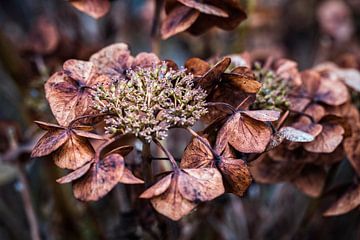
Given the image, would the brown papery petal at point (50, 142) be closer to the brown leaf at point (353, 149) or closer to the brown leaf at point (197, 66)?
the brown leaf at point (197, 66)

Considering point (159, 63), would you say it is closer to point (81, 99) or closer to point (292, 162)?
point (81, 99)

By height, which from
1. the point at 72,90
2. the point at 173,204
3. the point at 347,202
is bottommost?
the point at 347,202

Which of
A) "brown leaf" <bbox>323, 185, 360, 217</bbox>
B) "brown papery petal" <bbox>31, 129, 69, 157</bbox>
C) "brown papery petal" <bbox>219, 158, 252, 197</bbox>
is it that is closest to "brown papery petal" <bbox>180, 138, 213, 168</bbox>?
"brown papery petal" <bbox>219, 158, 252, 197</bbox>

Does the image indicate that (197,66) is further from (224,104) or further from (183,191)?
(183,191)

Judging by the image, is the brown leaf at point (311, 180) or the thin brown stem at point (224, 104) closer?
the thin brown stem at point (224, 104)

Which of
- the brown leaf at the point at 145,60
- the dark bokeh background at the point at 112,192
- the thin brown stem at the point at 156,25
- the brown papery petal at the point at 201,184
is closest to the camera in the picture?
the brown papery petal at the point at 201,184

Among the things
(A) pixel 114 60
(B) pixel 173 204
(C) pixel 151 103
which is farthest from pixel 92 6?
(B) pixel 173 204

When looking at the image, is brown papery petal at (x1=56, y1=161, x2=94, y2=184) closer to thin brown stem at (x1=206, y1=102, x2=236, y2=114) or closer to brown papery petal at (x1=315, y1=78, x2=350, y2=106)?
thin brown stem at (x1=206, y1=102, x2=236, y2=114)

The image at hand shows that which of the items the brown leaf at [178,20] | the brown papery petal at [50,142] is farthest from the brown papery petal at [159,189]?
the brown leaf at [178,20]
